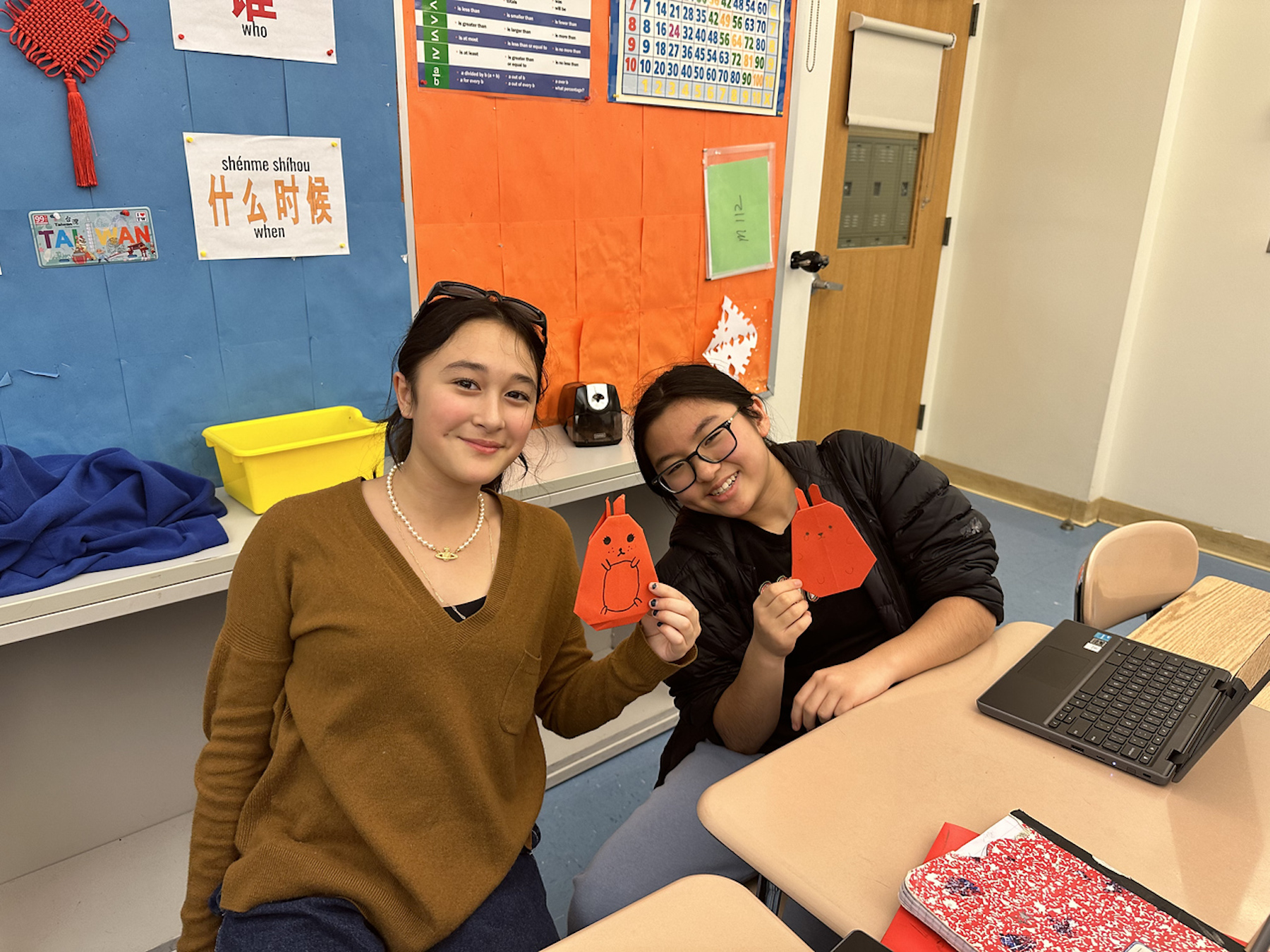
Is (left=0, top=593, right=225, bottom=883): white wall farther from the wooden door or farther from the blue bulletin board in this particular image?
the wooden door

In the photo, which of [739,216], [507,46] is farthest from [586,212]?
[739,216]

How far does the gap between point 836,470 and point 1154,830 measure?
724 millimetres

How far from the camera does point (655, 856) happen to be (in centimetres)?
125

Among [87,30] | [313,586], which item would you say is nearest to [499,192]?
[87,30]

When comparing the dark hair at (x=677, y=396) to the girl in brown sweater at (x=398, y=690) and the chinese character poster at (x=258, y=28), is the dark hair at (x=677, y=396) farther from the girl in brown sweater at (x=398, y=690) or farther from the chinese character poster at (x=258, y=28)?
the chinese character poster at (x=258, y=28)

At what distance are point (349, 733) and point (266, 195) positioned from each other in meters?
1.23

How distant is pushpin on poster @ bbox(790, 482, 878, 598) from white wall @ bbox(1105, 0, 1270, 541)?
121 inches

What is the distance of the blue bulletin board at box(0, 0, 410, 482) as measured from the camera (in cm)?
153

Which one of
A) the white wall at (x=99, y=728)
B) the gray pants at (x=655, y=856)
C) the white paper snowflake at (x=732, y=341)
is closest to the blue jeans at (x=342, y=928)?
the gray pants at (x=655, y=856)

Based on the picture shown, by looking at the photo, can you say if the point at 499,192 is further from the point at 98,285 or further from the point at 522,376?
the point at 522,376

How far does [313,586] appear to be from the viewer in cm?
103

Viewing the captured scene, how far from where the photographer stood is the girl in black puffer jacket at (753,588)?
123cm

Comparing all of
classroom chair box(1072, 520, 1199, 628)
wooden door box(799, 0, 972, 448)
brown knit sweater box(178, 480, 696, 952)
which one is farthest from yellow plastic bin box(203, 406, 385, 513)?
wooden door box(799, 0, 972, 448)

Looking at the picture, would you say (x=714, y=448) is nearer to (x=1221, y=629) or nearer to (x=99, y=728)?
(x=1221, y=629)
